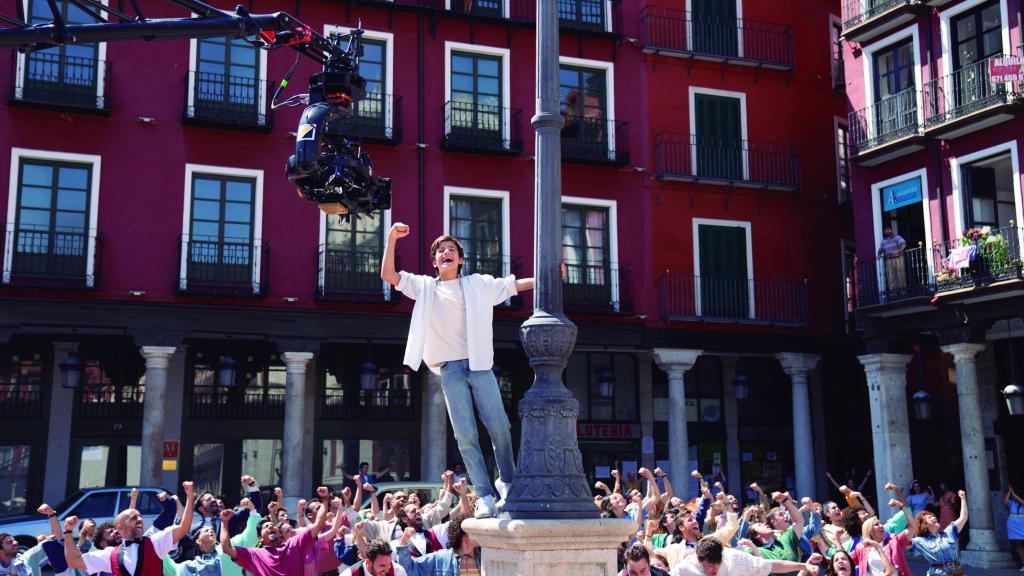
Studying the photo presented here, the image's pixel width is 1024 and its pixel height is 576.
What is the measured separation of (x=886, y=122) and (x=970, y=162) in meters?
2.62

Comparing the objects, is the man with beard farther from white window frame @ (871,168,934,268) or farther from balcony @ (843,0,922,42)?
balcony @ (843,0,922,42)

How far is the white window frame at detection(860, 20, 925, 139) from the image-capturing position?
25.2 meters

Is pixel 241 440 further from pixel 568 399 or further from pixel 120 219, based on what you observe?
pixel 568 399

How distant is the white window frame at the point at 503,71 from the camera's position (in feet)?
89.9

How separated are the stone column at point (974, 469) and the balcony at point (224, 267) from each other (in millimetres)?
14921

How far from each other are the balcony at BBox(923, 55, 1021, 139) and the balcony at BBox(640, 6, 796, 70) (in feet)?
20.9

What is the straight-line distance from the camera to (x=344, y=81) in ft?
32.8

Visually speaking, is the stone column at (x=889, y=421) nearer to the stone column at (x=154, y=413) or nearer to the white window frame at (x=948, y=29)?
the white window frame at (x=948, y=29)

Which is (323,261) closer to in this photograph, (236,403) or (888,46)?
(236,403)

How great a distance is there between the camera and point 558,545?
682 centimetres

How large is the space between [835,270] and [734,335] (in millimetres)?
4226

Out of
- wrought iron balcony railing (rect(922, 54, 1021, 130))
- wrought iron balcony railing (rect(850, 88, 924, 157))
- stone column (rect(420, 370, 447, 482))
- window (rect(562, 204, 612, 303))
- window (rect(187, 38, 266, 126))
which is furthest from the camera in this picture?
window (rect(562, 204, 612, 303))

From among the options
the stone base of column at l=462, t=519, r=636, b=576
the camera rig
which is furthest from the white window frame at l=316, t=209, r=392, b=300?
the stone base of column at l=462, t=519, r=636, b=576

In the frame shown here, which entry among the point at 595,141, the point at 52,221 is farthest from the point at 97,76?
the point at 595,141
